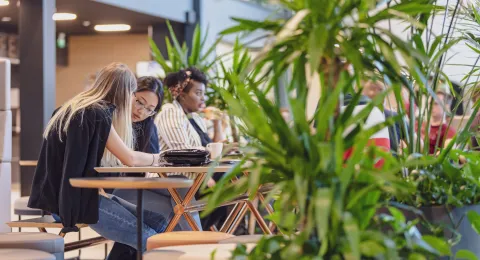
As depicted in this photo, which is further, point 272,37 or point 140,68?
point 140,68

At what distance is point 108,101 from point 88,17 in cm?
651

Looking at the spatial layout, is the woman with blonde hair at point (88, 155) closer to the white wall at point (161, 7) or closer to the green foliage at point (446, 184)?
the green foliage at point (446, 184)

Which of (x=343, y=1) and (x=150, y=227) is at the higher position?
(x=343, y=1)

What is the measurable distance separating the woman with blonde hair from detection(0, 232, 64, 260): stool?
319 millimetres

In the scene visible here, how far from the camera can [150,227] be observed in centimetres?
417

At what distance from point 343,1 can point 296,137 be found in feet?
1.28

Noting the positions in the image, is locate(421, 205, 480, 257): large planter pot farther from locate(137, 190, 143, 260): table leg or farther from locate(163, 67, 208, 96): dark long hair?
locate(163, 67, 208, 96): dark long hair

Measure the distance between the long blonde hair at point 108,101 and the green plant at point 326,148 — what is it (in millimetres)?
1692

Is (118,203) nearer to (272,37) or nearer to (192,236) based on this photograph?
(192,236)

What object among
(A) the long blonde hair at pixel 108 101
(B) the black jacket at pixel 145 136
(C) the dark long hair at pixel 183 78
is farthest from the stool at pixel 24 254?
(C) the dark long hair at pixel 183 78

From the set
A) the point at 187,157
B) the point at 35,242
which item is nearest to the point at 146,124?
the point at 187,157

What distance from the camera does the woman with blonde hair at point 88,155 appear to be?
3.61 meters

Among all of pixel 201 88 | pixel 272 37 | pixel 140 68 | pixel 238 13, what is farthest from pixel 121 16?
pixel 272 37

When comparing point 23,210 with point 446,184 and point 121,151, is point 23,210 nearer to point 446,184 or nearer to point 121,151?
point 121,151
